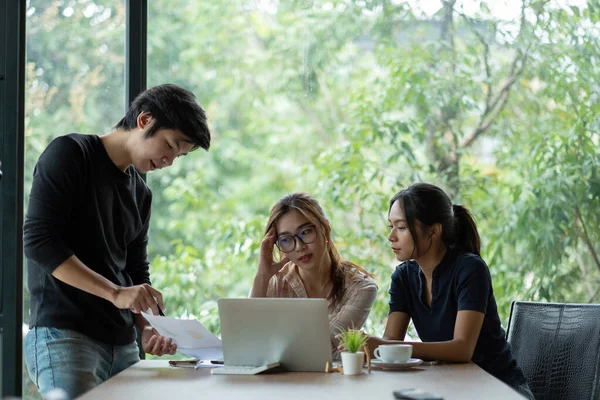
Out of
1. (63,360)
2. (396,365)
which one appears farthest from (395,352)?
(63,360)

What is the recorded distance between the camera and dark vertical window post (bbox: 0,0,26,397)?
2543mm

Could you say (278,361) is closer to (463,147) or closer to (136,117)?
(136,117)

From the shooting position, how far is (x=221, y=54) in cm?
353

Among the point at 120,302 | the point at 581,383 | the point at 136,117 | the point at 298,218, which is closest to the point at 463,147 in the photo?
the point at 298,218

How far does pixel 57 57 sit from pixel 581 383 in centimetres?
217

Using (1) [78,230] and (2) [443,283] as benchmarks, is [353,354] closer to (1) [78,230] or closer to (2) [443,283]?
(2) [443,283]

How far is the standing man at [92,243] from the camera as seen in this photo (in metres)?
2.16

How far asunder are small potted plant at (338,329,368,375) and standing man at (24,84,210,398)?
539 millimetres

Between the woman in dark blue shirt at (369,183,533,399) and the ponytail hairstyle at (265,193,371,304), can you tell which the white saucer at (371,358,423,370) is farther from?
the ponytail hairstyle at (265,193,371,304)

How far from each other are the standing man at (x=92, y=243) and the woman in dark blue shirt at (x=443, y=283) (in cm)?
73

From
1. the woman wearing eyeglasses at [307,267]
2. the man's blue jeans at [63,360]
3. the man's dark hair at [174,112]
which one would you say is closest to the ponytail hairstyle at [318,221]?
the woman wearing eyeglasses at [307,267]

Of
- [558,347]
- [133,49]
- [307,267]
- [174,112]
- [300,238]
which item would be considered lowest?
[558,347]

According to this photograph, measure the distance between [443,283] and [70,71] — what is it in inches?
65.1

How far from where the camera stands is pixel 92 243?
2297 mm
